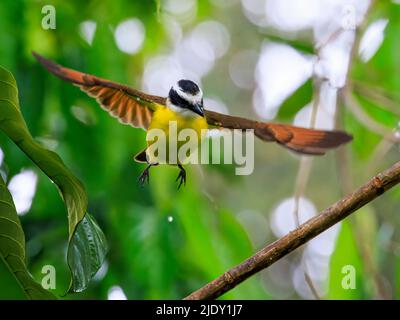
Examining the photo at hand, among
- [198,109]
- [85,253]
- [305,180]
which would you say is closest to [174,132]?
[198,109]

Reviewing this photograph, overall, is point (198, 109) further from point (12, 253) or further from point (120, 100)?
point (12, 253)

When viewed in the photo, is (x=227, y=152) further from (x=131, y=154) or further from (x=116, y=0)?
(x=116, y=0)

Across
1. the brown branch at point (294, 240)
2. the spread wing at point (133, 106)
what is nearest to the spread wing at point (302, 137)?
the spread wing at point (133, 106)

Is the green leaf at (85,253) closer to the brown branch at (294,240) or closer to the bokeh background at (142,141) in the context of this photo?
the brown branch at (294,240)

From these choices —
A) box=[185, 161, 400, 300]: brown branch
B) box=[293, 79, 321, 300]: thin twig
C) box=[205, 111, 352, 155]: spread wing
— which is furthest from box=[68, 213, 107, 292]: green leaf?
box=[293, 79, 321, 300]: thin twig

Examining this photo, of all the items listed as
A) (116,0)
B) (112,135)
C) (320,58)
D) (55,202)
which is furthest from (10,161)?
(320,58)
